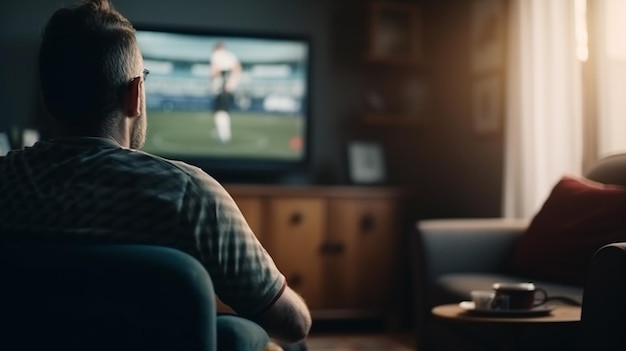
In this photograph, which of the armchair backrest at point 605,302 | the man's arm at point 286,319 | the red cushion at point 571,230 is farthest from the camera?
the red cushion at point 571,230

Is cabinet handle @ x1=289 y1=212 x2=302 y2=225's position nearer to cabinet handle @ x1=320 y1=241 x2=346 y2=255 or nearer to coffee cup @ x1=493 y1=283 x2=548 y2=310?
cabinet handle @ x1=320 y1=241 x2=346 y2=255

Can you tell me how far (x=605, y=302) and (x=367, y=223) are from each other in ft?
8.28

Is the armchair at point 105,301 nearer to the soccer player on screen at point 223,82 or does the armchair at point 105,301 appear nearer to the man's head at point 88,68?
the man's head at point 88,68

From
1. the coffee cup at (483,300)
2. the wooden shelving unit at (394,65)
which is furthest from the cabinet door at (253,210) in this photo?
the coffee cup at (483,300)

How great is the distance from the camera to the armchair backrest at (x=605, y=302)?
1615 millimetres

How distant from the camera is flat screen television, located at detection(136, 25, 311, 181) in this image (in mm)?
4172

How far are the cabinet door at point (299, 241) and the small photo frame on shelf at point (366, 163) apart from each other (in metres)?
0.42

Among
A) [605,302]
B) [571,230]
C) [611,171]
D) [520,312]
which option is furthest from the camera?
[611,171]

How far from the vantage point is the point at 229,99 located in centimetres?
426

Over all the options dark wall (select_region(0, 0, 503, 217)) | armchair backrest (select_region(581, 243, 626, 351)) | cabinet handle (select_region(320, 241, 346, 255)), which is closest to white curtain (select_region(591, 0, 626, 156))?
dark wall (select_region(0, 0, 503, 217))

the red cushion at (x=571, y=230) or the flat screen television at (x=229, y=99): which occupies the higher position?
the flat screen television at (x=229, y=99)

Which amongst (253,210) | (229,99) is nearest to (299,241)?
(253,210)

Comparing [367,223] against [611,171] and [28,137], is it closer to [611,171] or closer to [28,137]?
[611,171]

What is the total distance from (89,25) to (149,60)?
2.95 metres
